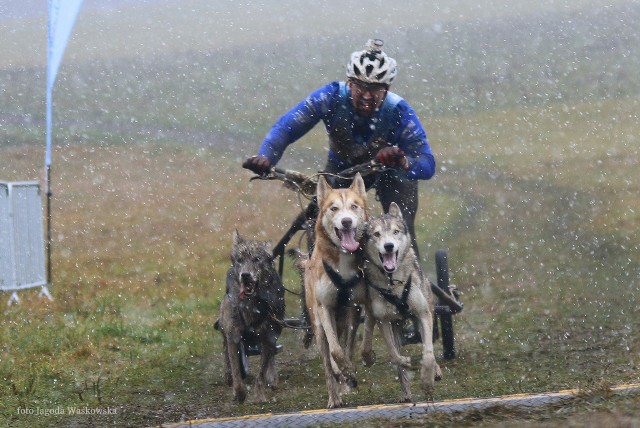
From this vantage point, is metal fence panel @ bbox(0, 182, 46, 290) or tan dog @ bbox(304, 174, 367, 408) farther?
metal fence panel @ bbox(0, 182, 46, 290)

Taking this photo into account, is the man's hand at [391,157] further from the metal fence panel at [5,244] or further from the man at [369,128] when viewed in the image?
the metal fence panel at [5,244]

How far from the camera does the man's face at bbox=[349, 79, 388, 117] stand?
306 inches

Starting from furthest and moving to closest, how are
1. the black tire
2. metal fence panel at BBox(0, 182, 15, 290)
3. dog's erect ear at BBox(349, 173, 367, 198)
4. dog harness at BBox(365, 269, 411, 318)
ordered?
metal fence panel at BBox(0, 182, 15, 290), the black tire, dog's erect ear at BBox(349, 173, 367, 198), dog harness at BBox(365, 269, 411, 318)

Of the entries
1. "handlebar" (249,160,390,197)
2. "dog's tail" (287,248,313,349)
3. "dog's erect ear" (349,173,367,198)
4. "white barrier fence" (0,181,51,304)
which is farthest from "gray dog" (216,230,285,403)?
"white barrier fence" (0,181,51,304)

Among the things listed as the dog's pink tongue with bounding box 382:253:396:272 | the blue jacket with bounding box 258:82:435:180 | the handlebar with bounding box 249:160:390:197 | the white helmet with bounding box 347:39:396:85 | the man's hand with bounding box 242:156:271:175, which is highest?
the white helmet with bounding box 347:39:396:85

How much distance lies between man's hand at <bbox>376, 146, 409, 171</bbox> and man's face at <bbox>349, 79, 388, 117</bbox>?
21.1 inches

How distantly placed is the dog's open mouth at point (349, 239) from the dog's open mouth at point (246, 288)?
43.7 inches

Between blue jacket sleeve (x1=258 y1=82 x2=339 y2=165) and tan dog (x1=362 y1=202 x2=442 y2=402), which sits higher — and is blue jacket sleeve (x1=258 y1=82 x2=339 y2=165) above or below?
above

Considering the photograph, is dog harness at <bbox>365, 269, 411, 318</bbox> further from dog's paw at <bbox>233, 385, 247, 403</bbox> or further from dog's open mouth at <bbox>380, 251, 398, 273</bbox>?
dog's paw at <bbox>233, 385, 247, 403</bbox>

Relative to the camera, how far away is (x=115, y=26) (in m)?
44.3

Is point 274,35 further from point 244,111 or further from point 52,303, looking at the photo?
point 52,303

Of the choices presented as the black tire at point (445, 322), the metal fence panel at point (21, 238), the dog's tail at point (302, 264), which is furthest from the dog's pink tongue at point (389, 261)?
the metal fence panel at point (21, 238)

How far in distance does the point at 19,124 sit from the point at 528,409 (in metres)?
29.7

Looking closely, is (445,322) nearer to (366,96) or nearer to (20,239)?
(366,96)
